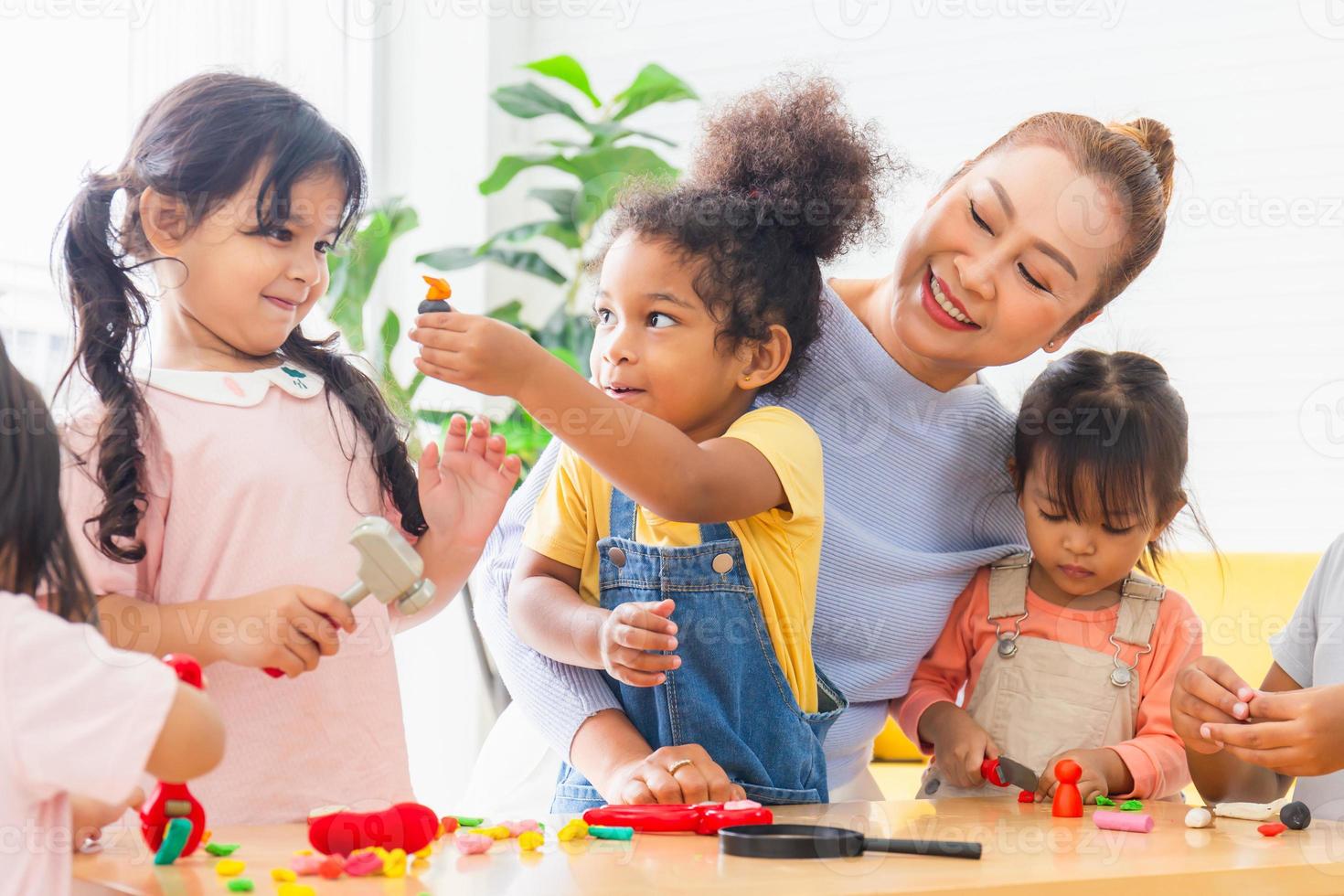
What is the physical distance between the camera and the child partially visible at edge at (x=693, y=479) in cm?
101

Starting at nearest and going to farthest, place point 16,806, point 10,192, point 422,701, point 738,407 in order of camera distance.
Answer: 1. point 16,806
2. point 738,407
3. point 10,192
4. point 422,701

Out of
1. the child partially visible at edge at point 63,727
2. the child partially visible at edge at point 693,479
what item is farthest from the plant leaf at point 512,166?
the child partially visible at edge at point 63,727

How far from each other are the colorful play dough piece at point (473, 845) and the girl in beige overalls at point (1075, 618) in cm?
68

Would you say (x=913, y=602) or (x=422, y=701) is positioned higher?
(x=913, y=602)

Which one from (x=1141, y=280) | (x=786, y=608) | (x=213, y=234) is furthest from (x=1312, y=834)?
(x=1141, y=280)

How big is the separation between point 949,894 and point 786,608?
20.1 inches

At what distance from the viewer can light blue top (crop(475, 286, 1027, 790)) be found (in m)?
1.37

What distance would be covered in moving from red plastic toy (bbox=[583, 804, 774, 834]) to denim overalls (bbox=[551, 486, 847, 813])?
220mm

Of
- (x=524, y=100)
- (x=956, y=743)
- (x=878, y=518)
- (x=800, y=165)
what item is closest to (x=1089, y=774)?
(x=956, y=743)

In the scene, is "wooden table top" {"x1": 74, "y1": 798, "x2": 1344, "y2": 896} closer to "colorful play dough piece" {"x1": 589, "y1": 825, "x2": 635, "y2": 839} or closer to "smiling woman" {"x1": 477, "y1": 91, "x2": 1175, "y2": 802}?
"colorful play dough piece" {"x1": 589, "y1": 825, "x2": 635, "y2": 839}

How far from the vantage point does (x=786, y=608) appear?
1176 mm

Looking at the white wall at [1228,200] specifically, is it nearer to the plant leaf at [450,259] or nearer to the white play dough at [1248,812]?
the plant leaf at [450,259]

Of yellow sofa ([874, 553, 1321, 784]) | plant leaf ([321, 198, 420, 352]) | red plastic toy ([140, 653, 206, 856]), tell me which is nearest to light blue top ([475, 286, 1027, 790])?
red plastic toy ([140, 653, 206, 856])

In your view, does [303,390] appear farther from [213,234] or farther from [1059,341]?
[1059,341]
